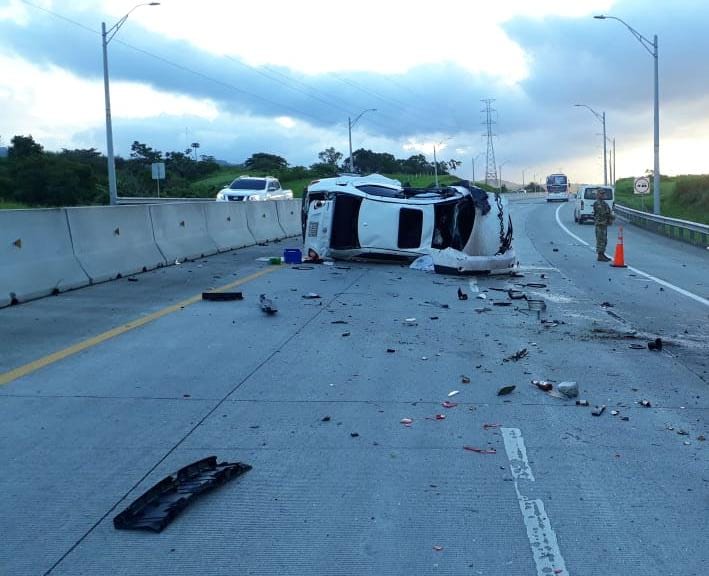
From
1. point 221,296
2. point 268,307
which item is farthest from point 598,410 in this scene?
point 221,296

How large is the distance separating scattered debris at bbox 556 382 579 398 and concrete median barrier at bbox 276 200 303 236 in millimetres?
23194

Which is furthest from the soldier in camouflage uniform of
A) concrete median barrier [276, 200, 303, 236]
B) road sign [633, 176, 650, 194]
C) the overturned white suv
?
road sign [633, 176, 650, 194]

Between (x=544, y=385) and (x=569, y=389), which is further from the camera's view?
(x=544, y=385)

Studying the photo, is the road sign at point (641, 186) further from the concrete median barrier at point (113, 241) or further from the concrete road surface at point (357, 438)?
the concrete road surface at point (357, 438)

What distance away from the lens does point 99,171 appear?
77.4m

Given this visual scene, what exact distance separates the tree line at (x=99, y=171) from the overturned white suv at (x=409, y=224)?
11.0 metres

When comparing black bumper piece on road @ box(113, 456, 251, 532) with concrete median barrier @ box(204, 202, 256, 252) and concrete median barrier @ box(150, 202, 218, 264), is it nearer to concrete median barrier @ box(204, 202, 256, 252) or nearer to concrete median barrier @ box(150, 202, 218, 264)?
concrete median barrier @ box(150, 202, 218, 264)

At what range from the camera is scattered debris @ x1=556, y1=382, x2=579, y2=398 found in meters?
7.46

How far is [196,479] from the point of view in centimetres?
519

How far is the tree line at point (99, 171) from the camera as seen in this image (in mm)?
49500

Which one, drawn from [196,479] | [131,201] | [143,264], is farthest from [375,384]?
[131,201]

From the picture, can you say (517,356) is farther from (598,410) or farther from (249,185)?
(249,185)

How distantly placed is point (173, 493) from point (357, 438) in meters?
1.66

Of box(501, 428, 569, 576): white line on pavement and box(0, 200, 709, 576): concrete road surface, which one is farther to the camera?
box(0, 200, 709, 576): concrete road surface
